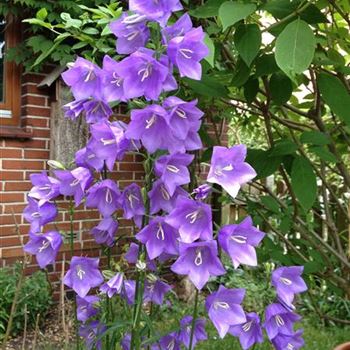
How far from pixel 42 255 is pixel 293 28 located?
74cm

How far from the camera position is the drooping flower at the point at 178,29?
0.96m

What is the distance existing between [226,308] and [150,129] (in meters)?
0.43

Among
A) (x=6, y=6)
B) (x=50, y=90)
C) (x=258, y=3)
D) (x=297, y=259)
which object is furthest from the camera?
(x=50, y=90)

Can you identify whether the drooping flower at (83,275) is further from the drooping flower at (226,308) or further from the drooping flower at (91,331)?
the drooping flower at (226,308)

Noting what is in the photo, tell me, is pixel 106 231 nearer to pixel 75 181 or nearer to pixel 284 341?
pixel 75 181

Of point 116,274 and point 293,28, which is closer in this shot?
point 293,28

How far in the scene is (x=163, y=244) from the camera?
3.29 feet

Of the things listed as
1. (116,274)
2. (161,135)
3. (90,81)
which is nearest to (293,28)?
(161,135)

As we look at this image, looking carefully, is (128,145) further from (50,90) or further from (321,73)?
(50,90)

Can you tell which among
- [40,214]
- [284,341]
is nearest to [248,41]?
[40,214]

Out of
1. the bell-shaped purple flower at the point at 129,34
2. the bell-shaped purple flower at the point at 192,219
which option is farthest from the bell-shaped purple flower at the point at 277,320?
the bell-shaped purple flower at the point at 129,34

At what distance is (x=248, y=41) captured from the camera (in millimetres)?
1141

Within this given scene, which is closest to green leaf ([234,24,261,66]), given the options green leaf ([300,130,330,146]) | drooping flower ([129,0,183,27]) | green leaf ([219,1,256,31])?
green leaf ([219,1,256,31])

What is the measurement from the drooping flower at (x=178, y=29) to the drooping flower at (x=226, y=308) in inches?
21.4
